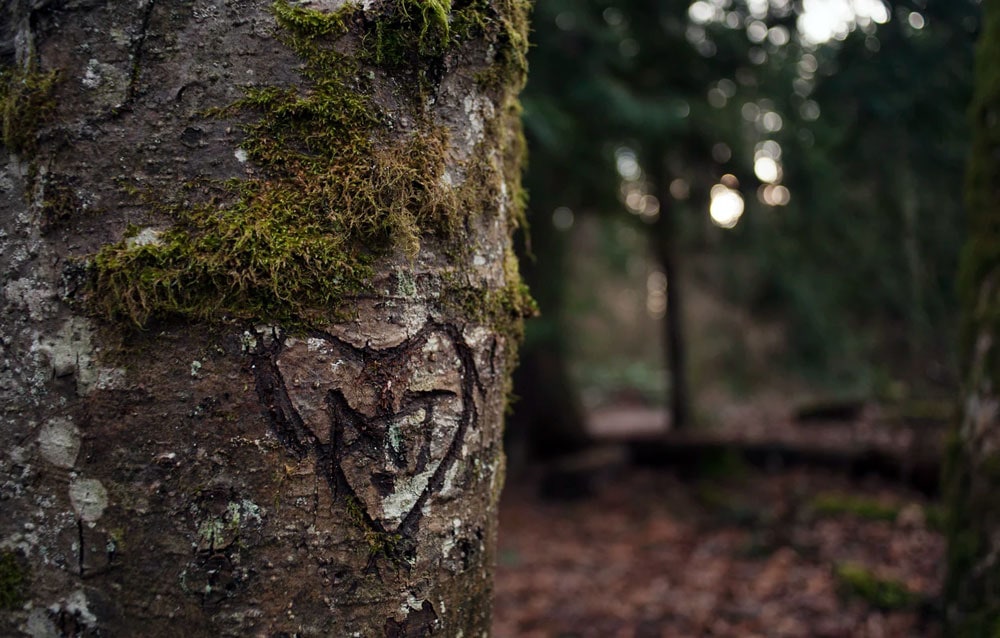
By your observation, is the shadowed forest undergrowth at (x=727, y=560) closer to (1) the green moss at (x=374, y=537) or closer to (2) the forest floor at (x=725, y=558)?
(2) the forest floor at (x=725, y=558)

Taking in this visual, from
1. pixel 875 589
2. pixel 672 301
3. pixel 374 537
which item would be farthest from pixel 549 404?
pixel 374 537

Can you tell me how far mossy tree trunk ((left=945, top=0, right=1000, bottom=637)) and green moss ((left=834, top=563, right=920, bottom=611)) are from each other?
4.00 ft

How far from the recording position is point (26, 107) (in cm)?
125

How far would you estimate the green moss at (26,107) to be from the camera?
124 cm

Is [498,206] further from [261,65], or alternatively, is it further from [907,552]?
[907,552]

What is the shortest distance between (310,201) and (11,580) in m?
0.92

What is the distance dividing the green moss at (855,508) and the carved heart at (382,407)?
5.77 meters

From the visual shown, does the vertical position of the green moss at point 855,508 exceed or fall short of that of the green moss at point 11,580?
it falls short

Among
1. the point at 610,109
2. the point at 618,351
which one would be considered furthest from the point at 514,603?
the point at 618,351

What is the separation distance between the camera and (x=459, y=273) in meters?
1.37

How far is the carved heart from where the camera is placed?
4.04 ft

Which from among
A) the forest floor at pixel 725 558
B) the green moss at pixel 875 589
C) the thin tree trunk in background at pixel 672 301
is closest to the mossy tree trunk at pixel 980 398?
the forest floor at pixel 725 558

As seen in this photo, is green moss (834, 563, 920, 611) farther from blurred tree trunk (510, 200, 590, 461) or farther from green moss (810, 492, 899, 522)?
blurred tree trunk (510, 200, 590, 461)

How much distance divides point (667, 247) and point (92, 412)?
9028 mm
